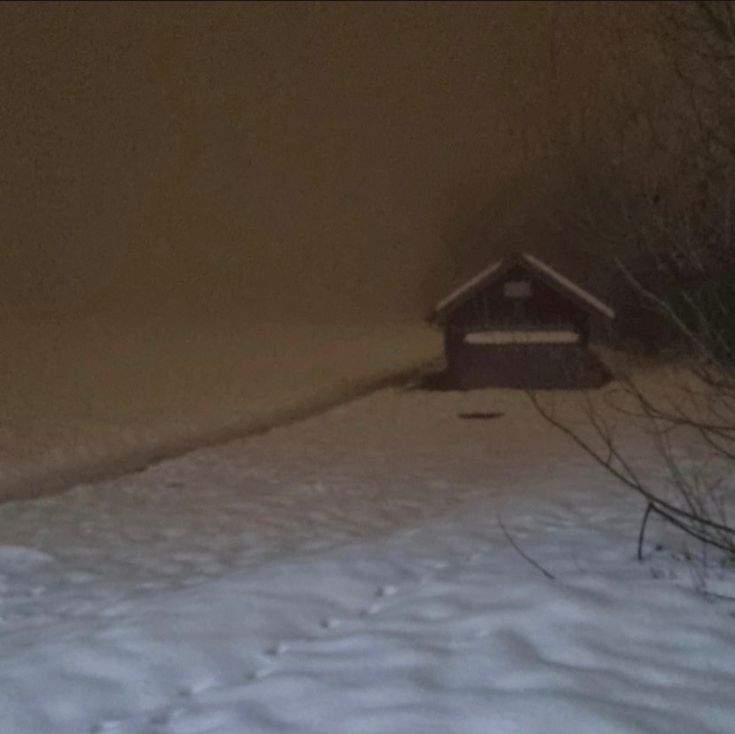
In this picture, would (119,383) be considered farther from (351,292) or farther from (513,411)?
(351,292)

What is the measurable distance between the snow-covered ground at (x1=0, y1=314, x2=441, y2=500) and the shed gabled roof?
2990 millimetres

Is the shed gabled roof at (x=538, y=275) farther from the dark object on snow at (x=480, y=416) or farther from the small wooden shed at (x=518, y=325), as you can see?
the dark object on snow at (x=480, y=416)

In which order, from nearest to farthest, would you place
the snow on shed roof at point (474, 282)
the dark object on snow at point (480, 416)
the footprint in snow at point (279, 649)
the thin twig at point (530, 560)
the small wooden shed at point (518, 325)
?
the footprint in snow at point (279, 649), the thin twig at point (530, 560), the dark object on snow at point (480, 416), the small wooden shed at point (518, 325), the snow on shed roof at point (474, 282)

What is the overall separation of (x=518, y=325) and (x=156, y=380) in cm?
779

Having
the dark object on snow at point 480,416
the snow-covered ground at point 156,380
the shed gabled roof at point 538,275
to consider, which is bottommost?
the dark object on snow at point 480,416

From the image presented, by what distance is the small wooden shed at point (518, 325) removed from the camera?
20281 mm

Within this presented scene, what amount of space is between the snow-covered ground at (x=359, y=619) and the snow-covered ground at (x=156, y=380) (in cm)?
389

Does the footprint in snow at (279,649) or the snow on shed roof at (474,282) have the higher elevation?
the snow on shed roof at (474,282)

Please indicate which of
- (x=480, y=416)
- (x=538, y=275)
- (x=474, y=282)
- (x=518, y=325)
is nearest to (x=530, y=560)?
(x=480, y=416)

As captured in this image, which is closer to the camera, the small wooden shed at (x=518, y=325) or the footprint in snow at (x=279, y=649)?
the footprint in snow at (x=279, y=649)

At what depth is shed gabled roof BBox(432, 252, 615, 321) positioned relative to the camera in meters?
19.9

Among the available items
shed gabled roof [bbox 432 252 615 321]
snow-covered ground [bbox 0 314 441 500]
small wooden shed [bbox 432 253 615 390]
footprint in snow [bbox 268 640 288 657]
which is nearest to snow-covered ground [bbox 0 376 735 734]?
footprint in snow [bbox 268 640 288 657]

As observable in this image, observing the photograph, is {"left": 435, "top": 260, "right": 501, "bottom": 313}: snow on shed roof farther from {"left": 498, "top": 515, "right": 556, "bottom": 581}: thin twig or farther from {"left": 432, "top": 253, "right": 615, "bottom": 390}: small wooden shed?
{"left": 498, "top": 515, "right": 556, "bottom": 581}: thin twig

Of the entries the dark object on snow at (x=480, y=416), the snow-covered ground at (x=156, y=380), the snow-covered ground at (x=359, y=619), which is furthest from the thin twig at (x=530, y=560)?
the dark object on snow at (x=480, y=416)
